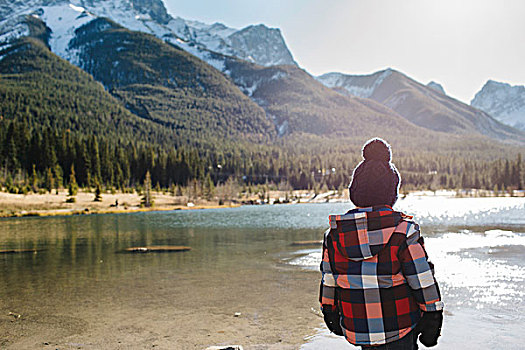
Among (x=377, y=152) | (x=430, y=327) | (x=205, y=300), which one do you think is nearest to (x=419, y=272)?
(x=430, y=327)

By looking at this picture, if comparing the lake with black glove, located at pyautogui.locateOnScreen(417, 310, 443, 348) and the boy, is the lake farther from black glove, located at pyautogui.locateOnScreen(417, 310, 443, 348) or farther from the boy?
black glove, located at pyautogui.locateOnScreen(417, 310, 443, 348)

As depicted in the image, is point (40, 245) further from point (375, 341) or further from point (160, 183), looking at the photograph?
point (160, 183)

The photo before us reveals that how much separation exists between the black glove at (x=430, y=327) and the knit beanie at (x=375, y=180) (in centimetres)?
103

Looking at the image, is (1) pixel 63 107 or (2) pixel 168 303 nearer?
(2) pixel 168 303

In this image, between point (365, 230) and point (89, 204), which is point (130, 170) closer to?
point (89, 204)

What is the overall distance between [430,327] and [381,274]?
1.96 feet

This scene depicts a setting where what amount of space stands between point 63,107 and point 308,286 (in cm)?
20397

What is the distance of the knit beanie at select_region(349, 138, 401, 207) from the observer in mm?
4371

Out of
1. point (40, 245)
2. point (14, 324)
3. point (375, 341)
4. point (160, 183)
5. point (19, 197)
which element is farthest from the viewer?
point (160, 183)

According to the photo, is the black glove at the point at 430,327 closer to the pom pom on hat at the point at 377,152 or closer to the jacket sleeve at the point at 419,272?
the jacket sleeve at the point at 419,272

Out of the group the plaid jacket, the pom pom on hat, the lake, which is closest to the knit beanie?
the pom pom on hat

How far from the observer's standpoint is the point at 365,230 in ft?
13.4

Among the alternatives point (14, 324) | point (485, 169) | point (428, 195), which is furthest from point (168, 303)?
point (485, 169)

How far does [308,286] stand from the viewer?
1484cm
